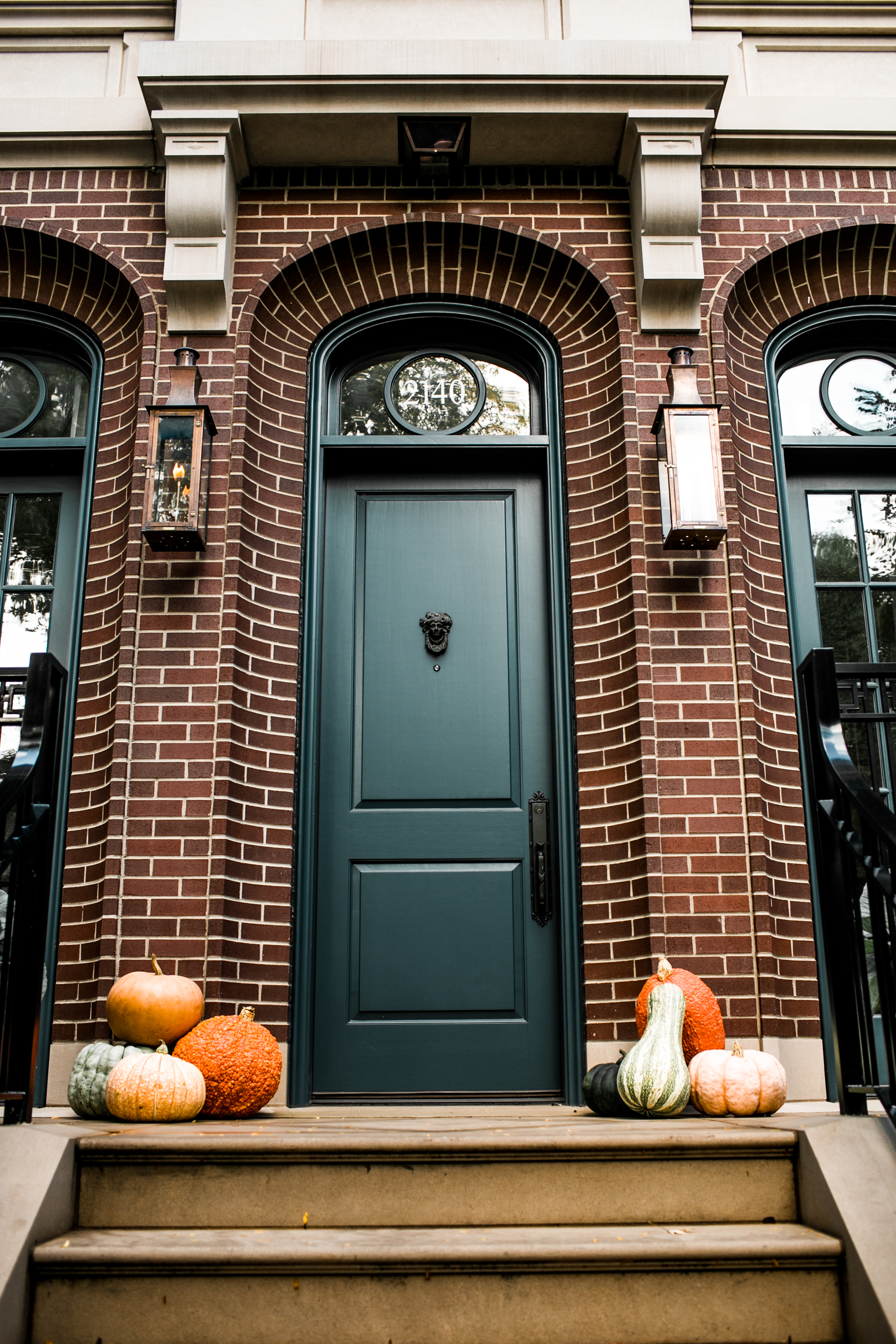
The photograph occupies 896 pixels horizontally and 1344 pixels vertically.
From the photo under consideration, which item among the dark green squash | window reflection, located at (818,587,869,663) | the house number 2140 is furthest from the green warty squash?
window reflection, located at (818,587,869,663)

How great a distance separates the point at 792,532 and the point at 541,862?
1.91 metres

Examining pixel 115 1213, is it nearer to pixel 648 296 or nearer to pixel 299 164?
pixel 648 296

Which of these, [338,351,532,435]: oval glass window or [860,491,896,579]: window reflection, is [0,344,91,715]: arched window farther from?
[860,491,896,579]: window reflection

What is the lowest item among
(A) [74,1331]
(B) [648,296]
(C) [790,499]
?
(A) [74,1331]

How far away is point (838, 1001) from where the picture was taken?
2.94 meters

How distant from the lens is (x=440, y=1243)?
2377 mm

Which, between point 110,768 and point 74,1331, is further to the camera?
point 110,768

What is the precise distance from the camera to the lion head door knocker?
15.8ft

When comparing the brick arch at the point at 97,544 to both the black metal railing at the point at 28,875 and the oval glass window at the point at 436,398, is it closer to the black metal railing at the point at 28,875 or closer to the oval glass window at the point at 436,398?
the oval glass window at the point at 436,398

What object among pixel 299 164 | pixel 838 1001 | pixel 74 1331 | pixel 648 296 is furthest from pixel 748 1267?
pixel 299 164

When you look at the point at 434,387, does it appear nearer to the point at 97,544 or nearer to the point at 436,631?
the point at 436,631

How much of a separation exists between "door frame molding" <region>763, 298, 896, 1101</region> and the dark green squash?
116 centimetres

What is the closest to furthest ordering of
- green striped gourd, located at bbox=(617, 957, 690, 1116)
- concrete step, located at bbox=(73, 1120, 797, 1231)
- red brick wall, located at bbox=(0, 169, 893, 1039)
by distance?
concrete step, located at bbox=(73, 1120, 797, 1231)
green striped gourd, located at bbox=(617, 957, 690, 1116)
red brick wall, located at bbox=(0, 169, 893, 1039)

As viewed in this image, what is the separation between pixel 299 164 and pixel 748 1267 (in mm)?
4649
